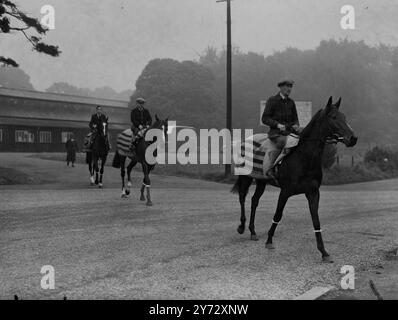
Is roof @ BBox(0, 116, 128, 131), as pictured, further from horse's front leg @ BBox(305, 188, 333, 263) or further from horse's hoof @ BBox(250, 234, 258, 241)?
horse's front leg @ BBox(305, 188, 333, 263)

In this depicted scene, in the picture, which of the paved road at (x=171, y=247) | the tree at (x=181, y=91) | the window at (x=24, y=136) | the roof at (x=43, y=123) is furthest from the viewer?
the tree at (x=181, y=91)

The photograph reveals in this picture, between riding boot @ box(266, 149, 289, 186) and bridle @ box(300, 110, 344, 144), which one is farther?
riding boot @ box(266, 149, 289, 186)

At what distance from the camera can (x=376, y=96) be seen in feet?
184

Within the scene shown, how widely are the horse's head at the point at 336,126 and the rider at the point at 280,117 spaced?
30.5 inches

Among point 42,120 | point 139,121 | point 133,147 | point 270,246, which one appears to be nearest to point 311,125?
point 270,246

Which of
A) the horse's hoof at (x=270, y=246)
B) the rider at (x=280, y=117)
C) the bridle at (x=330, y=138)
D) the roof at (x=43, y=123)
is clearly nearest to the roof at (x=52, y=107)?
the roof at (x=43, y=123)

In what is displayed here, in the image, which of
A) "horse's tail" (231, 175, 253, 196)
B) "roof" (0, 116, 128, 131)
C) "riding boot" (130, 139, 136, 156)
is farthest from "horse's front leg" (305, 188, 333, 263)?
"roof" (0, 116, 128, 131)

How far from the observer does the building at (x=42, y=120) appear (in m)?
47.6

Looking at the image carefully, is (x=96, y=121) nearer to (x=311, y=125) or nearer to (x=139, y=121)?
(x=139, y=121)

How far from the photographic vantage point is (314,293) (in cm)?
571

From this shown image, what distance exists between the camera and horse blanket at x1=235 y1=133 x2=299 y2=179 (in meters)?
8.62

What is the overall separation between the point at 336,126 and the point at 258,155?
1.85 meters

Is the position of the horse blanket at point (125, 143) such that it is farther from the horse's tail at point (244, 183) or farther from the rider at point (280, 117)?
the rider at point (280, 117)

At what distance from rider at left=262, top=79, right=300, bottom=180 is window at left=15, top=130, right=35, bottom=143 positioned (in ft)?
142
